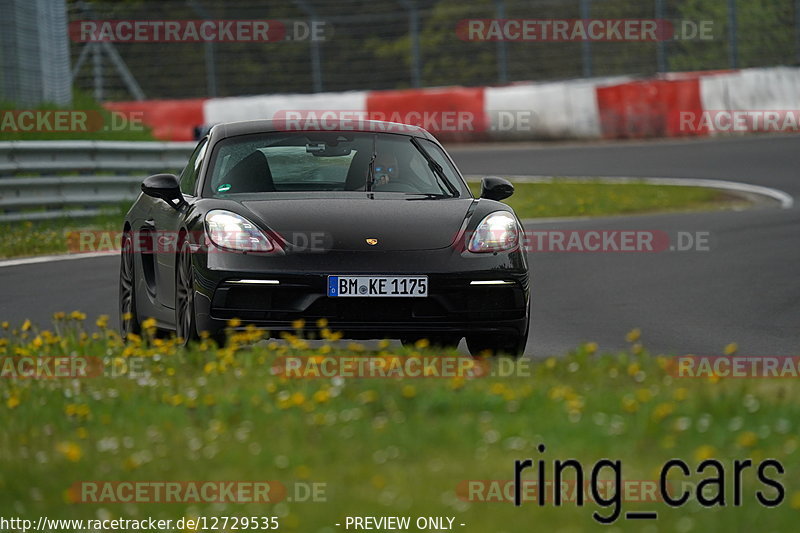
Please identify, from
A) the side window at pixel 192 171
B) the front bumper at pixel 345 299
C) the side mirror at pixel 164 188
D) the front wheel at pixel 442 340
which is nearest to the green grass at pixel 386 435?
the front bumper at pixel 345 299

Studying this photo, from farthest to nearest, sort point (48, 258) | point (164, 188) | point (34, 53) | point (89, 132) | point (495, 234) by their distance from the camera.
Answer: point (34, 53) → point (89, 132) → point (48, 258) → point (164, 188) → point (495, 234)

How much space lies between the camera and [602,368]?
22.7 feet

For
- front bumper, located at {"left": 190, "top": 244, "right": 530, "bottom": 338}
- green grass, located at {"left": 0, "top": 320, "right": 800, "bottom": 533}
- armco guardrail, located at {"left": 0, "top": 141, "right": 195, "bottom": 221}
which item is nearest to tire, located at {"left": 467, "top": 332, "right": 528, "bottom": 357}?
front bumper, located at {"left": 190, "top": 244, "right": 530, "bottom": 338}

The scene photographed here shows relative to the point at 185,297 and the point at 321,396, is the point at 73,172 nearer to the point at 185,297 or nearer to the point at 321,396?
the point at 185,297

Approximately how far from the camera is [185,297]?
8148 mm

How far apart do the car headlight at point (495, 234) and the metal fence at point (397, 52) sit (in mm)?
17747

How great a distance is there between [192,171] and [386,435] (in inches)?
164

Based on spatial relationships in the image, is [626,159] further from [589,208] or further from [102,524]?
[102,524]

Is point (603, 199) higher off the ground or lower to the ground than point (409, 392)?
higher

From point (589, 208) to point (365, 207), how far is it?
11.0 m

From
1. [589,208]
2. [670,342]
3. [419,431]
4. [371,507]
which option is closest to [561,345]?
[670,342]

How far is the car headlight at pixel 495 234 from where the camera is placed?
314 inches

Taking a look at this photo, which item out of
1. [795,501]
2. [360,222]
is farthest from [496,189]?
[795,501]

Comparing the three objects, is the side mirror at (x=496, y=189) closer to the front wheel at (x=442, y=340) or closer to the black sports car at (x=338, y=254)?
the black sports car at (x=338, y=254)
